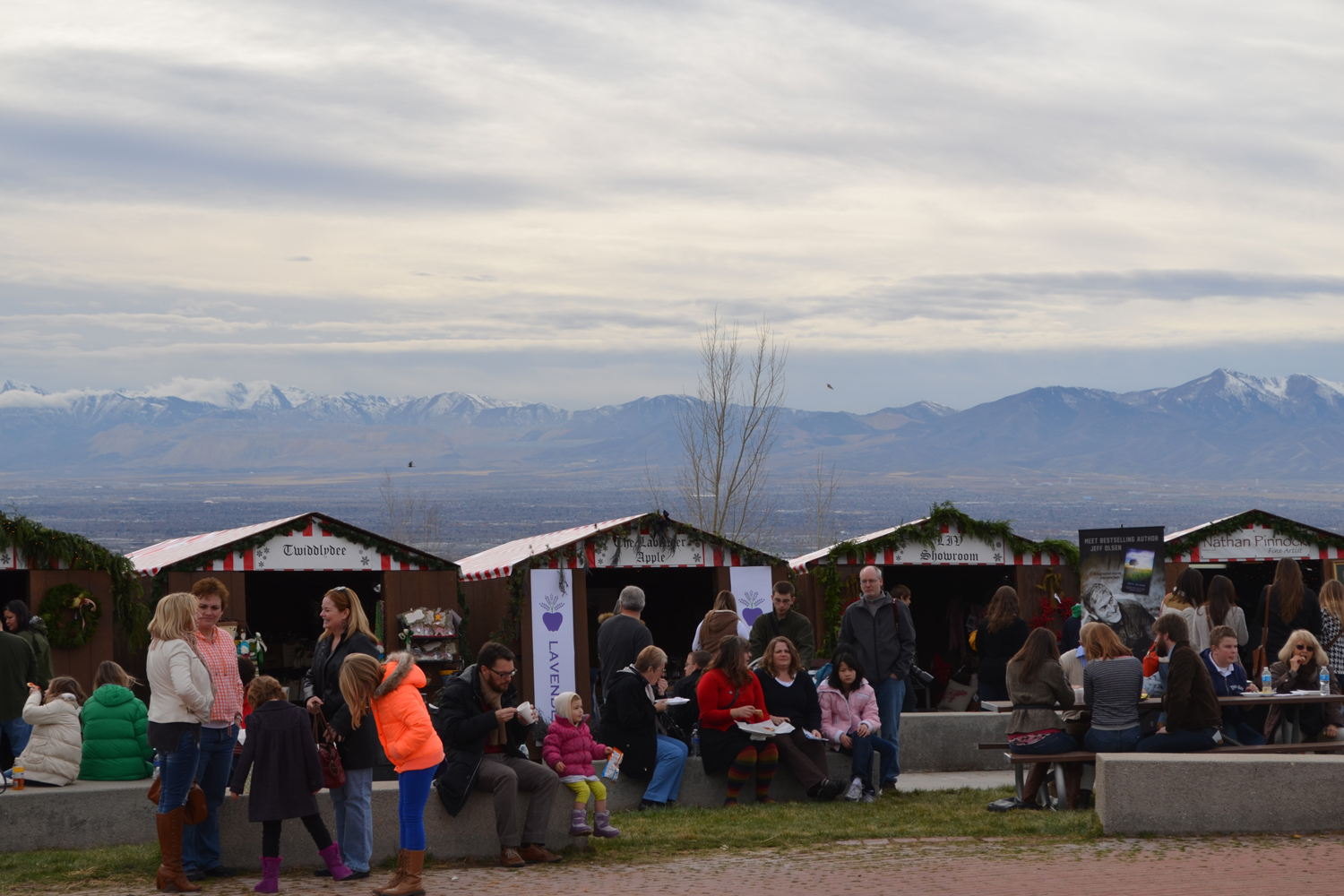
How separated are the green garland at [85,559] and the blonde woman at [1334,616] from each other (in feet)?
34.3

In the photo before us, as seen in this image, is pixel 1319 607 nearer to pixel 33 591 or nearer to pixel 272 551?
pixel 272 551

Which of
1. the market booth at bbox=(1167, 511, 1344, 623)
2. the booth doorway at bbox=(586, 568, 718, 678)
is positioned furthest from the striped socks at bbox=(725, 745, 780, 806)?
the booth doorway at bbox=(586, 568, 718, 678)

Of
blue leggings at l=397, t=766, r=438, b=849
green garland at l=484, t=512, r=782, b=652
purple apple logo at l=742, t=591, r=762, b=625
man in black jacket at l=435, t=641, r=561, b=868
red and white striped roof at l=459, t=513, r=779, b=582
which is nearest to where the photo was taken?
blue leggings at l=397, t=766, r=438, b=849

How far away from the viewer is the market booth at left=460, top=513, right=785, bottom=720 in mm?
15000

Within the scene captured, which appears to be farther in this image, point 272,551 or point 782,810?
point 272,551

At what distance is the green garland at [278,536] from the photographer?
14055mm

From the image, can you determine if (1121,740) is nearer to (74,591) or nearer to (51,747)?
(51,747)

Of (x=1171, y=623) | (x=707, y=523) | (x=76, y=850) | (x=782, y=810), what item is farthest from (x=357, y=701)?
(x=707, y=523)

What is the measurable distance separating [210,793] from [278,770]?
49cm

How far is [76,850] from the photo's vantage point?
869 cm

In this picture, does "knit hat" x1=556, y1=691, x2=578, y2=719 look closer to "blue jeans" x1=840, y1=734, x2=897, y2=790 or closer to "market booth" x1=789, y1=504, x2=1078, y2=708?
"blue jeans" x1=840, y1=734, x2=897, y2=790

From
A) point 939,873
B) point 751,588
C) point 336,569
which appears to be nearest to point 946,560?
point 751,588

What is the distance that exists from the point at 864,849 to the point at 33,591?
9.01m

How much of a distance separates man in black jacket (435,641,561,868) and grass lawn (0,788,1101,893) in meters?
0.31
